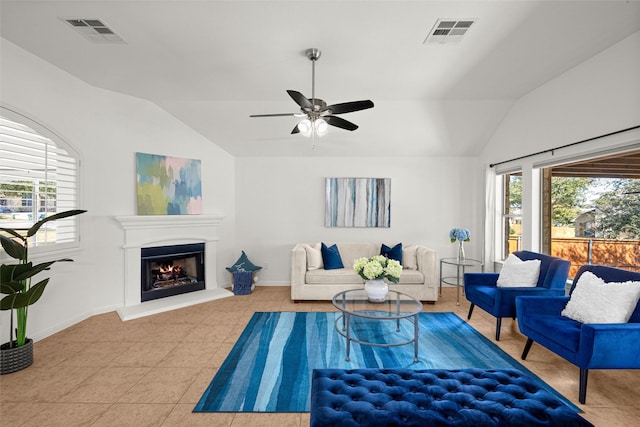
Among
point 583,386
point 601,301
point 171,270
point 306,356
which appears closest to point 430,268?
point 601,301

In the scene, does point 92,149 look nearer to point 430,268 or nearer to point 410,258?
point 410,258

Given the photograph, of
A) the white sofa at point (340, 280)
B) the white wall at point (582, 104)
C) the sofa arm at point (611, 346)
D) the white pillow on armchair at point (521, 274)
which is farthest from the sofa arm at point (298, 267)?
the white wall at point (582, 104)

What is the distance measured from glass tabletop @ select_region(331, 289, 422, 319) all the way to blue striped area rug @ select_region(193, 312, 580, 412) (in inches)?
9.3

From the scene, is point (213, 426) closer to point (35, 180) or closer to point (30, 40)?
point (35, 180)

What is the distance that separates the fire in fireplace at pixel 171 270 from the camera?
14.5 ft

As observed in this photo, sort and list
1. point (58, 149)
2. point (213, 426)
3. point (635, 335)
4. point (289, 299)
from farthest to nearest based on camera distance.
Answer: point (289, 299), point (58, 149), point (635, 335), point (213, 426)

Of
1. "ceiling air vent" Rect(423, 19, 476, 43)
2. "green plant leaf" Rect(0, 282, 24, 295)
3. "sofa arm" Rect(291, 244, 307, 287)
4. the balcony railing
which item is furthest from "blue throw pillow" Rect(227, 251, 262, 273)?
the balcony railing

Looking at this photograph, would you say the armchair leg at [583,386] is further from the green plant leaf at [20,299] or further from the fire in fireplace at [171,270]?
the fire in fireplace at [171,270]

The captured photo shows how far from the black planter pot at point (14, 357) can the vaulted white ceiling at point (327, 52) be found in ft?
9.54

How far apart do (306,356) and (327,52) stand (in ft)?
9.90

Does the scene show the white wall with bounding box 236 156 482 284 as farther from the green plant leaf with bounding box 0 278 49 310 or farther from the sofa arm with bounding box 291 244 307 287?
the green plant leaf with bounding box 0 278 49 310

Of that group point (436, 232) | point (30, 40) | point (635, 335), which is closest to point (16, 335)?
point (30, 40)

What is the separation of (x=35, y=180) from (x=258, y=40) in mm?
2853

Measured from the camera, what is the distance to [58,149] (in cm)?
347
